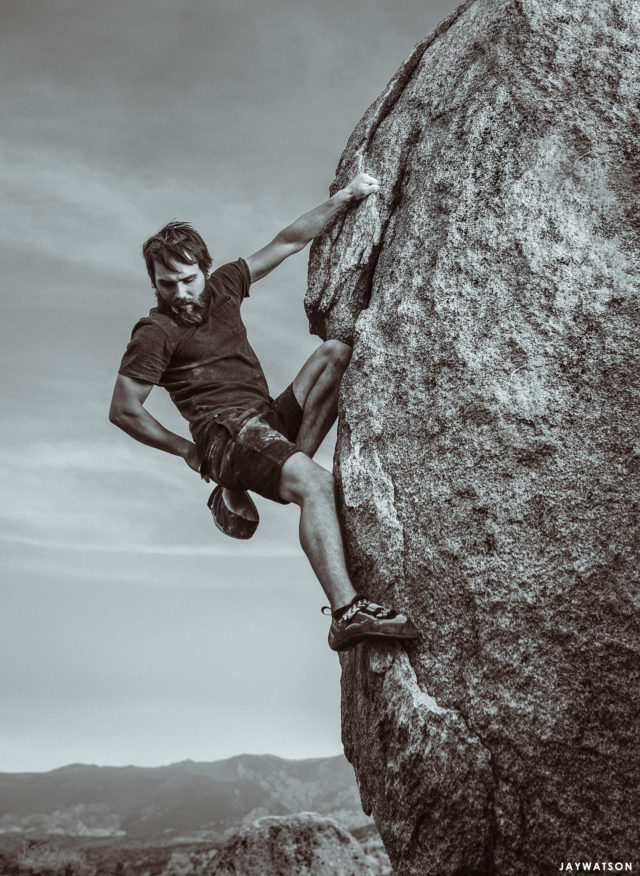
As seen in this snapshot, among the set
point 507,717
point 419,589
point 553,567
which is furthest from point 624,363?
point 507,717

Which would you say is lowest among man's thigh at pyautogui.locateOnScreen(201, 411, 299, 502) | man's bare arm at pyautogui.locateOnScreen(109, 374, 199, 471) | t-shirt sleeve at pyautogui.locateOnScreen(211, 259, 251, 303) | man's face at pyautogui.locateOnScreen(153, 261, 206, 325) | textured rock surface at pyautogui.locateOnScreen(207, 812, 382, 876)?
textured rock surface at pyautogui.locateOnScreen(207, 812, 382, 876)

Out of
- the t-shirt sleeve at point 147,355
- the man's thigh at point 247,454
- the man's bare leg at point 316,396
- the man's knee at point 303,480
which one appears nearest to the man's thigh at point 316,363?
the man's bare leg at point 316,396

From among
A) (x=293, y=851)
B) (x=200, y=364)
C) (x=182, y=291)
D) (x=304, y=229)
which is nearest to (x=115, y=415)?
(x=200, y=364)

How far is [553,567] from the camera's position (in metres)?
4.74

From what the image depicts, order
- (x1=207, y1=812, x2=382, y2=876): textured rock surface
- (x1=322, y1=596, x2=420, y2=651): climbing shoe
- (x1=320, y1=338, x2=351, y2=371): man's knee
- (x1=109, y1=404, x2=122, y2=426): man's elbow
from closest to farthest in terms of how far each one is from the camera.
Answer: (x1=322, y1=596, x2=420, y2=651): climbing shoe → (x1=320, y1=338, x2=351, y2=371): man's knee → (x1=109, y1=404, x2=122, y2=426): man's elbow → (x1=207, y1=812, x2=382, y2=876): textured rock surface

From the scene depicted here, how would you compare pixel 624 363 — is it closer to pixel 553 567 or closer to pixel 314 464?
pixel 553 567

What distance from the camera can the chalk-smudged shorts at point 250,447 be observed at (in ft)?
17.8

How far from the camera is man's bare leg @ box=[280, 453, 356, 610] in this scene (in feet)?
16.5

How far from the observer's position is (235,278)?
657 centimetres

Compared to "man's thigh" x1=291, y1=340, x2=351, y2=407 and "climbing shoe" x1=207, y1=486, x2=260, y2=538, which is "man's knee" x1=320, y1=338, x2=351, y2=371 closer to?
"man's thigh" x1=291, y1=340, x2=351, y2=407

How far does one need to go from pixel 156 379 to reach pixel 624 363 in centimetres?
317

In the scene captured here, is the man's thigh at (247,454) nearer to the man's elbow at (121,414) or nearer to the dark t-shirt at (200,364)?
the dark t-shirt at (200,364)

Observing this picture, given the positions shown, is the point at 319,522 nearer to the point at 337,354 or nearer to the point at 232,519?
the point at 232,519

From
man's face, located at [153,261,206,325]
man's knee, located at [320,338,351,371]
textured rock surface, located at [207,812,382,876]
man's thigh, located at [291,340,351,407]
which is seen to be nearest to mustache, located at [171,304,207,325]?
man's face, located at [153,261,206,325]
